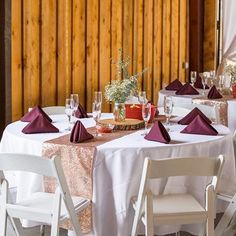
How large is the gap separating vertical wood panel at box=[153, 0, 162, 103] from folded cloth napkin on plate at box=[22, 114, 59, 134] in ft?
15.9

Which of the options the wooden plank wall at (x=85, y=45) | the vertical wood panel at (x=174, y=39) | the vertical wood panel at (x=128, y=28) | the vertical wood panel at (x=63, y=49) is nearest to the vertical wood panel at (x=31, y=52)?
the wooden plank wall at (x=85, y=45)

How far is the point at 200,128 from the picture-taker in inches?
141

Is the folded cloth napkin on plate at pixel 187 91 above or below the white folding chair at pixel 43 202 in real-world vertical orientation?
above

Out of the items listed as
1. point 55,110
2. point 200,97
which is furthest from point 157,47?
point 55,110

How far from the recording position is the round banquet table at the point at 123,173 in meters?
3.11

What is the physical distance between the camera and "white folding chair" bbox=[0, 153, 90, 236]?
2809 mm

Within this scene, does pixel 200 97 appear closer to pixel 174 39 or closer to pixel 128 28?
pixel 128 28

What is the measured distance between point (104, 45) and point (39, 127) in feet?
11.3

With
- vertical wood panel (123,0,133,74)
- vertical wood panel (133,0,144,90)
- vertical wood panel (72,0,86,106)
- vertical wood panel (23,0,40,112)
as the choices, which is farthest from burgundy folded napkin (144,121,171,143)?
vertical wood panel (133,0,144,90)

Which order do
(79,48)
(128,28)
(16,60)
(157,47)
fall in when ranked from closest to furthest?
(16,60) → (79,48) → (128,28) → (157,47)

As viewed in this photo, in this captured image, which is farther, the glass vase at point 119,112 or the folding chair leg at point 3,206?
the glass vase at point 119,112

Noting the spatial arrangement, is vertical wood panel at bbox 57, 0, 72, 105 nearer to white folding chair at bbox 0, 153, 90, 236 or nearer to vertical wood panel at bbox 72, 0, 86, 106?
vertical wood panel at bbox 72, 0, 86, 106

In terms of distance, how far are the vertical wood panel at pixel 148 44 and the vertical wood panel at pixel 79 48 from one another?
1772 millimetres

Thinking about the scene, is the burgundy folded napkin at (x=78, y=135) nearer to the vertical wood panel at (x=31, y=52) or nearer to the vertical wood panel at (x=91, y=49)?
the vertical wood panel at (x=31, y=52)
